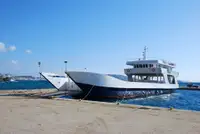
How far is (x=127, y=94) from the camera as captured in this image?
86.0 ft

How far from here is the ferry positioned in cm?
2339

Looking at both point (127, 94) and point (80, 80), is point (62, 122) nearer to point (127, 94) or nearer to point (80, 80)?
point (80, 80)

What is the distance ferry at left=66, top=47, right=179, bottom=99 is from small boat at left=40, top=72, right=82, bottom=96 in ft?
8.81

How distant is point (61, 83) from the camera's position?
89.6 feet

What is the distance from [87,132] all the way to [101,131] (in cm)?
45

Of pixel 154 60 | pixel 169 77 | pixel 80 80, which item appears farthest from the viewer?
pixel 169 77

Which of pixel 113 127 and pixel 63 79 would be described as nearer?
pixel 113 127

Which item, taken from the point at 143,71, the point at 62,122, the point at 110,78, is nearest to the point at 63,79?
the point at 110,78

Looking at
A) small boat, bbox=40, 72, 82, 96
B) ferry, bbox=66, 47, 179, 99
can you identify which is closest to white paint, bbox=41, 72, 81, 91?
small boat, bbox=40, 72, 82, 96

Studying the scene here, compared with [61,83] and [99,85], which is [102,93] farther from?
[61,83]

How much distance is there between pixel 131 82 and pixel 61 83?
30.0ft

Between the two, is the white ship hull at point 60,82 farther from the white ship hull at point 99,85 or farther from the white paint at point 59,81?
the white ship hull at point 99,85

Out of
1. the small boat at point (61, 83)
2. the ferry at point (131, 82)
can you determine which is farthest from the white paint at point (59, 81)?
the ferry at point (131, 82)

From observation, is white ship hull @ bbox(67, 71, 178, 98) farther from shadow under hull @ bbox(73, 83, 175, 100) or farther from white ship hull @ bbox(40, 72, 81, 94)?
white ship hull @ bbox(40, 72, 81, 94)
